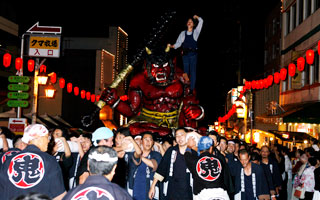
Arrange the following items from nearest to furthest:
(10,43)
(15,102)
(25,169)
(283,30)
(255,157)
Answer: (25,169) → (255,157) → (15,102) → (10,43) → (283,30)

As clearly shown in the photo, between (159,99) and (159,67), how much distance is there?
1.07 metres

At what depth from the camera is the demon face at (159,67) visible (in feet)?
43.1

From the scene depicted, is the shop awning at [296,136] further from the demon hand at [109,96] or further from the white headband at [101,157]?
the white headband at [101,157]

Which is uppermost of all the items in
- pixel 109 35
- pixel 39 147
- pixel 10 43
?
pixel 109 35

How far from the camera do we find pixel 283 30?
30.5 m

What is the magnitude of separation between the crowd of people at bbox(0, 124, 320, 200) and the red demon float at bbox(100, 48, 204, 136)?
9.97 ft

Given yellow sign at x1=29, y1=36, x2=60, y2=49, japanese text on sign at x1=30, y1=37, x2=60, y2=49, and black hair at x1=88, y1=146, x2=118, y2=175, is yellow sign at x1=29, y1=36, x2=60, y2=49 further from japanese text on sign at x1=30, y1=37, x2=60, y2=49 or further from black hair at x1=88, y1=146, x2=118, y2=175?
black hair at x1=88, y1=146, x2=118, y2=175

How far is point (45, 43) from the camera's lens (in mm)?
17625

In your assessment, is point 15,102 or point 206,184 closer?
point 206,184

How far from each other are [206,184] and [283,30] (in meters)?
26.1

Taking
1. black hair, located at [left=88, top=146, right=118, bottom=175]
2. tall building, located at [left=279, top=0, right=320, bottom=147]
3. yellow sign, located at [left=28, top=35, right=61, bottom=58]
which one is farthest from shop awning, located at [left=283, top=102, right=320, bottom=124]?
black hair, located at [left=88, top=146, right=118, bottom=175]

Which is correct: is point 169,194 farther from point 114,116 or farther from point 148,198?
point 114,116

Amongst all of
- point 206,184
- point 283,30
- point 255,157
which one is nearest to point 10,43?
point 283,30

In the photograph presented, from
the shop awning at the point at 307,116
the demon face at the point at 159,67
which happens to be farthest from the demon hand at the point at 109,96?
the shop awning at the point at 307,116
